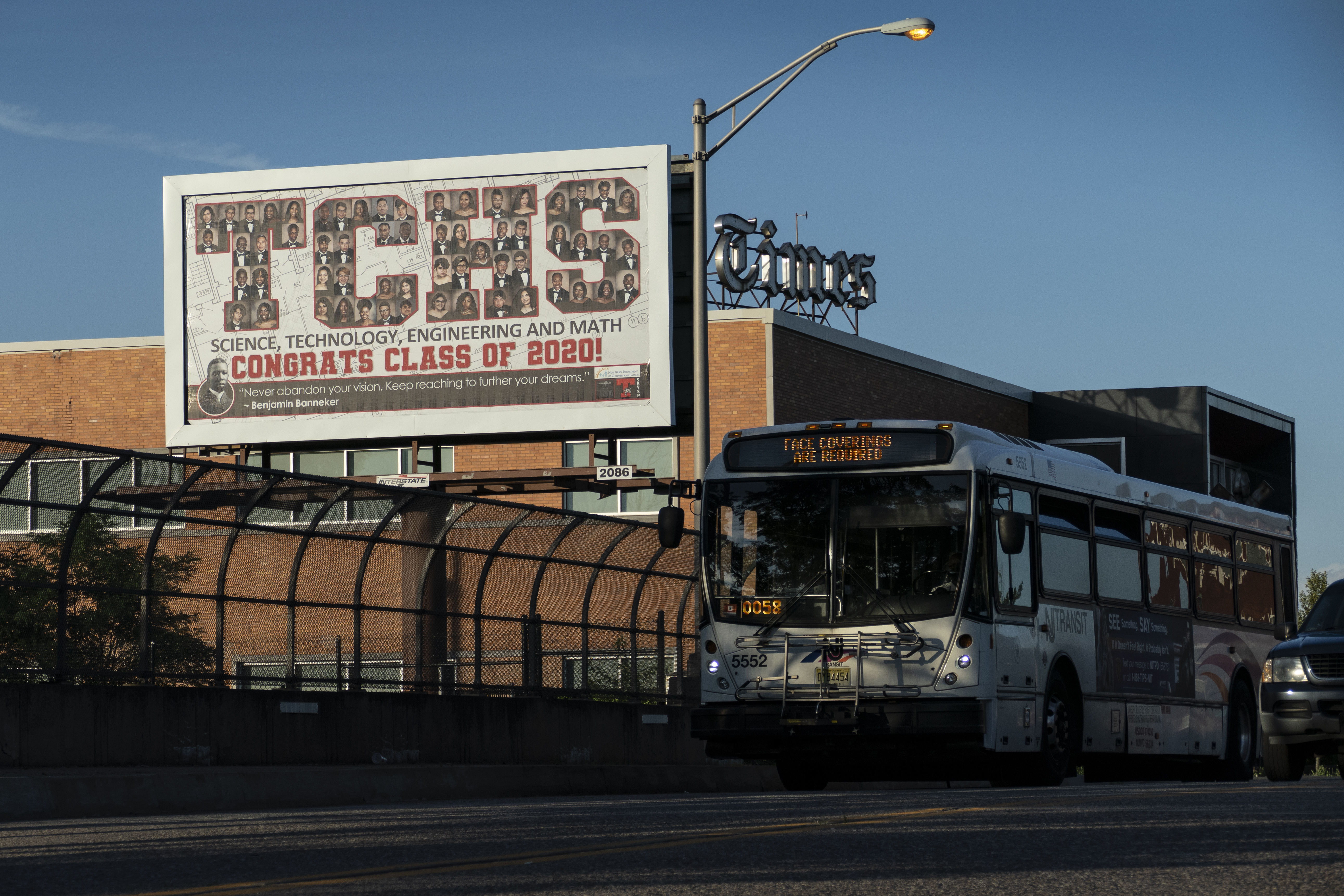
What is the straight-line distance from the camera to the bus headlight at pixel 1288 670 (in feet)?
54.2

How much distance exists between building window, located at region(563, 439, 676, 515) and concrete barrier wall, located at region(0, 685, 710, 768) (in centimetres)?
1653

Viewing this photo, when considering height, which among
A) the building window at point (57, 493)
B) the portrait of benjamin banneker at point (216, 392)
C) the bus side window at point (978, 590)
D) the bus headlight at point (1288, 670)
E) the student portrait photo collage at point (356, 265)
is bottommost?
the bus headlight at point (1288, 670)

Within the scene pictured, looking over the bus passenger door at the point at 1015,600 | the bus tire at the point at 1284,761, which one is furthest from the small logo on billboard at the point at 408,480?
the bus tire at the point at 1284,761

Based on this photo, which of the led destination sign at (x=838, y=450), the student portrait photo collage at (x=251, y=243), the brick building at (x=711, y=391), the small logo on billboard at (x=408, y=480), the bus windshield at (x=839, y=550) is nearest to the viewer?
the bus windshield at (x=839, y=550)

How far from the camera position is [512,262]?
1204 inches

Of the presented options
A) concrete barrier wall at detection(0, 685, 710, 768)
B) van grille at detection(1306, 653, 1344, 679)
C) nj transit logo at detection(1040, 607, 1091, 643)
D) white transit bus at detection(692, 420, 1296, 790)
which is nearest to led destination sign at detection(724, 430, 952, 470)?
white transit bus at detection(692, 420, 1296, 790)

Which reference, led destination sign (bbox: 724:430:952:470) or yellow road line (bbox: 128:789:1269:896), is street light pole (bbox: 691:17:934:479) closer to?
led destination sign (bbox: 724:430:952:470)

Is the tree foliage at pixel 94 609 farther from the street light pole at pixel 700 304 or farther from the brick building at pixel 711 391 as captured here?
the brick building at pixel 711 391

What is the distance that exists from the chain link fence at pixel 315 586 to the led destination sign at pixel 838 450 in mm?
3179

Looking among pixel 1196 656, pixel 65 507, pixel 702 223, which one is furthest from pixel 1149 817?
pixel 702 223

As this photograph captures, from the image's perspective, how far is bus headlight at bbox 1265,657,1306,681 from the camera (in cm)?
1653

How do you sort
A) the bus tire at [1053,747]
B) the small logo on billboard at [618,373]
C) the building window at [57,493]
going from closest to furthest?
1. the building window at [57,493]
2. the bus tire at [1053,747]
3. the small logo on billboard at [618,373]

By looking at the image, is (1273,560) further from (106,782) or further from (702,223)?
(106,782)

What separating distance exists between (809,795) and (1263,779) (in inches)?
258
